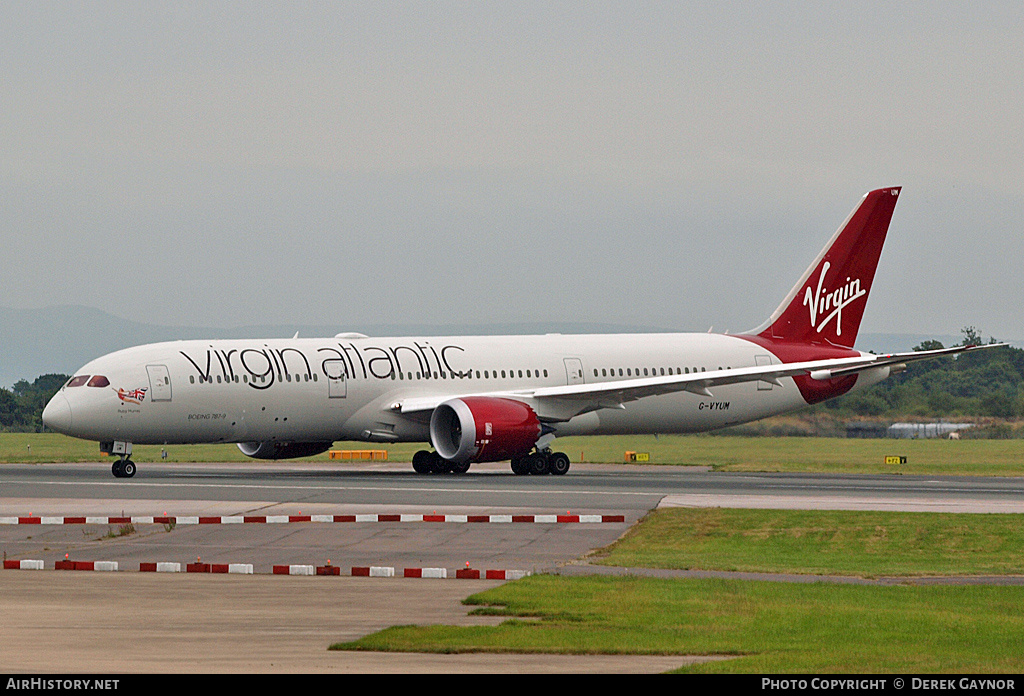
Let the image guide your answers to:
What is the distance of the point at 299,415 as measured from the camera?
46.7m

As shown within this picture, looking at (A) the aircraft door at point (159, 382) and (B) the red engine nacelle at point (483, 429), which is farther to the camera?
(A) the aircraft door at point (159, 382)

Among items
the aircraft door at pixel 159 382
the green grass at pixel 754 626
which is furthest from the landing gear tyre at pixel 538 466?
the green grass at pixel 754 626

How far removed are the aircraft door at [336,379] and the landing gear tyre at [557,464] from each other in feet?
22.5

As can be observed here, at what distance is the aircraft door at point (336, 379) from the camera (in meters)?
47.0

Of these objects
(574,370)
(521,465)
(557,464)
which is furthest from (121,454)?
(574,370)

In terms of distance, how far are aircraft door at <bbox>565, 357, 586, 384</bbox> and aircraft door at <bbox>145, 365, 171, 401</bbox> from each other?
529 inches

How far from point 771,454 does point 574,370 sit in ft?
28.1

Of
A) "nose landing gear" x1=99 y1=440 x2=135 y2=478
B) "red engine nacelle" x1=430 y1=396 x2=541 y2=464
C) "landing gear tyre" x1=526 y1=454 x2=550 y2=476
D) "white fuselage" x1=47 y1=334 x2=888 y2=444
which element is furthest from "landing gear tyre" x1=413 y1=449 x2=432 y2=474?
"nose landing gear" x1=99 y1=440 x2=135 y2=478

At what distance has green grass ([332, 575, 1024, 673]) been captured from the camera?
1345cm

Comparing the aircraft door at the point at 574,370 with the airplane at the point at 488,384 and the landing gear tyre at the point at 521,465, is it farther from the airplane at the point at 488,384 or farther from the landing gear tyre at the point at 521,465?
the landing gear tyre at the point at 521,465

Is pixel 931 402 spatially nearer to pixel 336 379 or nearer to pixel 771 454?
pixel 771 454

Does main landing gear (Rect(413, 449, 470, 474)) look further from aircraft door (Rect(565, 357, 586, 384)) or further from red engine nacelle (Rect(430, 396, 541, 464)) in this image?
aircraft door (Rect(565, 357, 586, 384))
